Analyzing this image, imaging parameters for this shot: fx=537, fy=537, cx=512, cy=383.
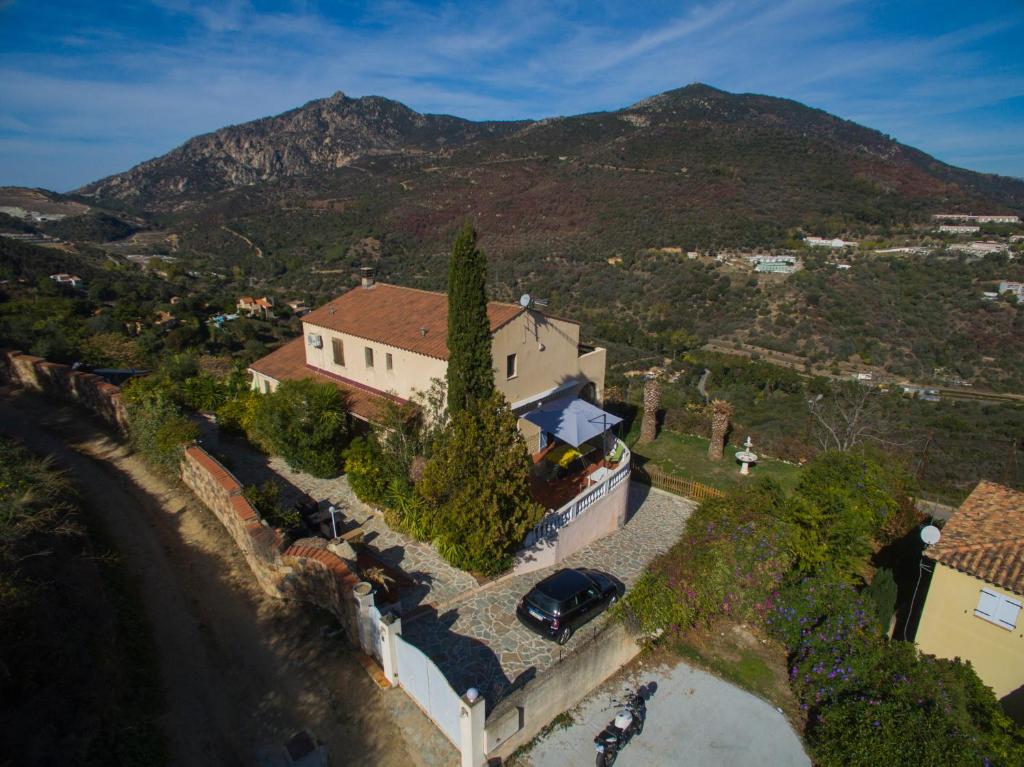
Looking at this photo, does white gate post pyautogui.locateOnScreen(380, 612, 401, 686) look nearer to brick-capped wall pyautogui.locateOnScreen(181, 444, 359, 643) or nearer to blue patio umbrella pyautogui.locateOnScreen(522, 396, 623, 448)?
brick-capped wall pyautogui.locateOnScreen(181, 444, 359, 643)

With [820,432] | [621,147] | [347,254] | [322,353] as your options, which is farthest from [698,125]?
[322,353]

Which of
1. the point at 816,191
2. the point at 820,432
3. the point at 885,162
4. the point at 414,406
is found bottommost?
the point at 820,432

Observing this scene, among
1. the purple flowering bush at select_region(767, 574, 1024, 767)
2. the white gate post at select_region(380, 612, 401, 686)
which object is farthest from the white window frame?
the white gate post at select_region(380, 612, 401, 686)

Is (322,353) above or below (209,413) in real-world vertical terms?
above

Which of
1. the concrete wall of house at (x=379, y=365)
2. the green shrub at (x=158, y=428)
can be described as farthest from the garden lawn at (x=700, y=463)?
the green shrub at (x=158, y=428)

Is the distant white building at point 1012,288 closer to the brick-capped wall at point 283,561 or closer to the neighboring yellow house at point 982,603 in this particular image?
the neighboring yellow house at point 982,603

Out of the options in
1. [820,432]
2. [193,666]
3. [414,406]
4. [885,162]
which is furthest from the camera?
[885,162]

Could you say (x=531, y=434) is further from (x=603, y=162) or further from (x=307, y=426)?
(x=603, y=162)

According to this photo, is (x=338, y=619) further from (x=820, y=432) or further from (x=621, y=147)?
(x=621, y=147)
